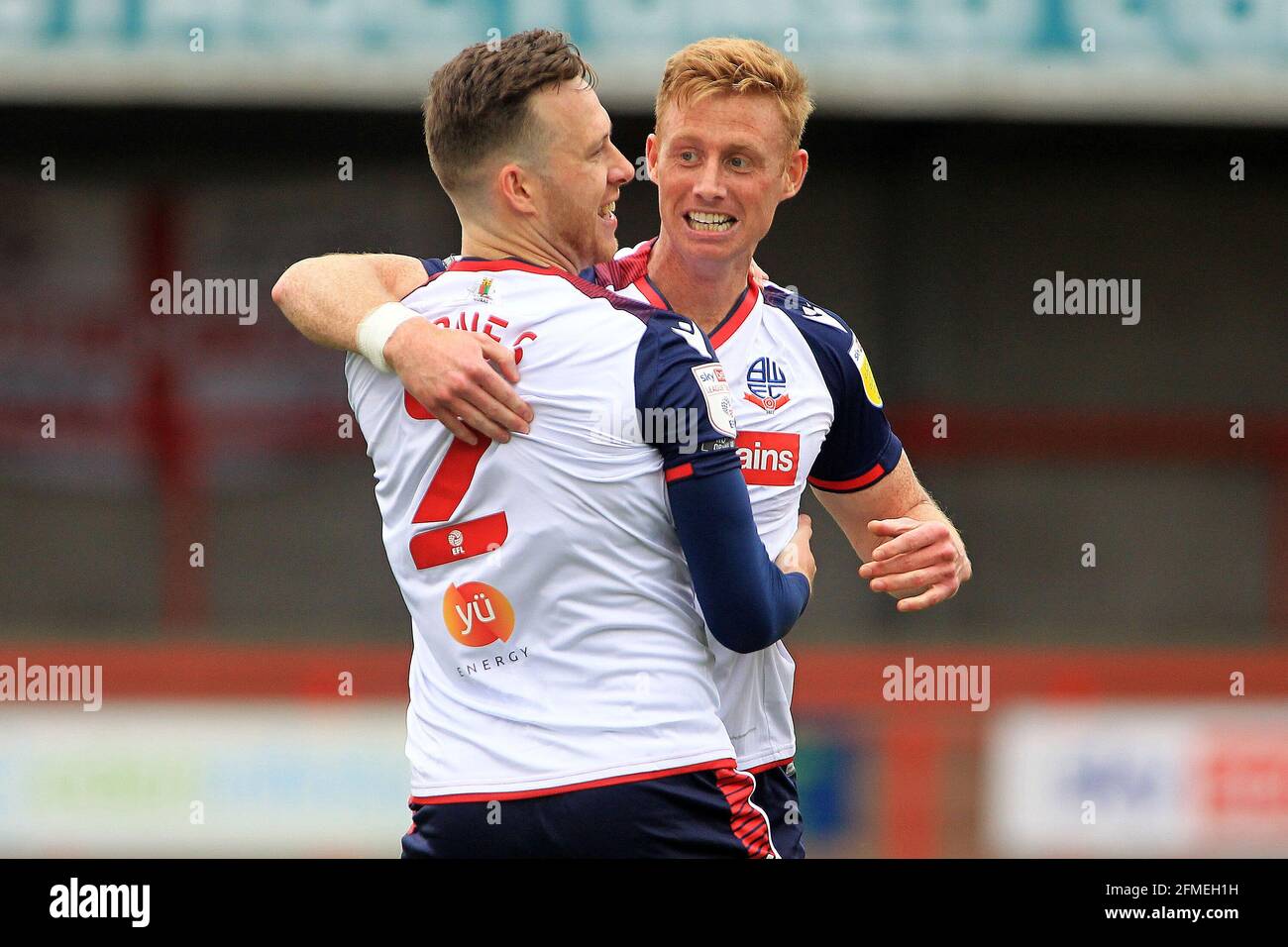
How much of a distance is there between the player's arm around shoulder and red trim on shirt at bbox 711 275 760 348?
0.62m

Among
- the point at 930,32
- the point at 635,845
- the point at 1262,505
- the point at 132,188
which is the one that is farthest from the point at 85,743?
the point at 1262,505

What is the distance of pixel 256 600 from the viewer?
1045 cm

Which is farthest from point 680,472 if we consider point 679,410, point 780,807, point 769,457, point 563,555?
point 780,807

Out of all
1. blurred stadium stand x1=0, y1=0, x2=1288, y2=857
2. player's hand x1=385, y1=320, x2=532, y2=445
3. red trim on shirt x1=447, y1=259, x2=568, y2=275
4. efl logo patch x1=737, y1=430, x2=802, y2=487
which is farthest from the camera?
blurred stadium stand x1=0, y1=0, x2=1288, y2=857

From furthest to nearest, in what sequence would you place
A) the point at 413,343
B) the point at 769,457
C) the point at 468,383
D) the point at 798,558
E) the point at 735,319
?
the point at 735,319 → the point at 769,457 → the point at 798,558 → the point at 413,343 → the point at 468,383

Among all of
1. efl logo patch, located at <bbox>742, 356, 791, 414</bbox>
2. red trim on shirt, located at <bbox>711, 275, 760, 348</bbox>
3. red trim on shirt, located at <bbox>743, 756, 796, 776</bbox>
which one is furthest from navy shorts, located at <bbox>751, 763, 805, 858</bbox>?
red trim on shirt, located at <bbox>711, 275, 760, 348</bbox>

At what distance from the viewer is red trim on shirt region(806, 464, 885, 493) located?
3.31 m

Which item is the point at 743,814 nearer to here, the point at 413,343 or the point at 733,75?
the point at 413,343

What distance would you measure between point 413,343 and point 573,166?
0.36 meters

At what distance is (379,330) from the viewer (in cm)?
251

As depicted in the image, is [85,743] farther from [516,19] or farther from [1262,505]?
[1262,505]

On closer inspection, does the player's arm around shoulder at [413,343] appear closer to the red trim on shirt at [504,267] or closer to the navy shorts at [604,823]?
the red trim on shirt at [504,267]

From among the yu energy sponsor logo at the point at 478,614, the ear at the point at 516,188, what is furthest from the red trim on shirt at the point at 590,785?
the ear at the point at 516,188

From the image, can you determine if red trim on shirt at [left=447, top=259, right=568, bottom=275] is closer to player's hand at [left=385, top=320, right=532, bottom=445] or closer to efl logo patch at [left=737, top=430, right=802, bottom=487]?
player's hand at [left=385, top=320, right=532, bottom=445]
